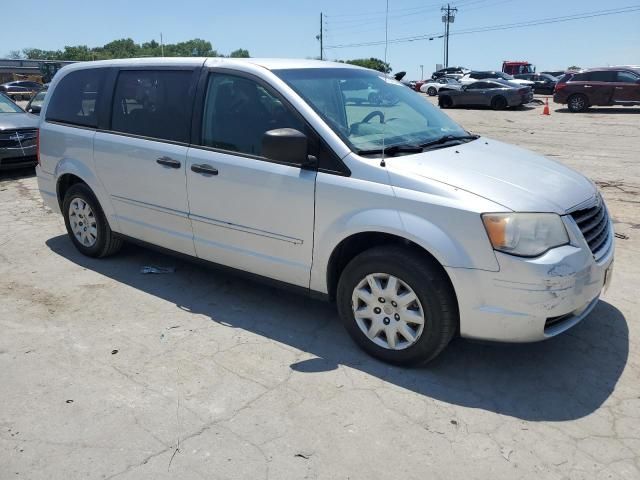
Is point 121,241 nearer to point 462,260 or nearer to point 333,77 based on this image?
point 333,77

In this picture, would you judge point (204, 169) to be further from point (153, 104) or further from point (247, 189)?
point (153, 104)

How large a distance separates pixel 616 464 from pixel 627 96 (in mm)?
22643

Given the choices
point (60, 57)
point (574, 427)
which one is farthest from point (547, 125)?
point (60, 57)

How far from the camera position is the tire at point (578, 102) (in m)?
22.4

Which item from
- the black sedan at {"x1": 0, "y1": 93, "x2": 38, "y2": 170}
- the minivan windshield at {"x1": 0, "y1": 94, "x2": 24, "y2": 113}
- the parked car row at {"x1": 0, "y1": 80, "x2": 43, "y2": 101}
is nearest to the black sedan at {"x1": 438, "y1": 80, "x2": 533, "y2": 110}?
the minivan windshield at {"x1": 0, "y1": 94, "x2": 24, "y2": 113}

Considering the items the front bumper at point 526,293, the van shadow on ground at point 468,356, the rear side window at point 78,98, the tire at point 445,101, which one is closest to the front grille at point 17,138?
the rear side window at point 78,98

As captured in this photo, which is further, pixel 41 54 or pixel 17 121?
pixel 41 54

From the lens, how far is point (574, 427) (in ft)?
9.56

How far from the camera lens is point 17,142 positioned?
9.73m

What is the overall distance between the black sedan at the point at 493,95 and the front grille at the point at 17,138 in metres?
19.7

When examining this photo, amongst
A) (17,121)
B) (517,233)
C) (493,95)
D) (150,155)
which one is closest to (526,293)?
(517,233)

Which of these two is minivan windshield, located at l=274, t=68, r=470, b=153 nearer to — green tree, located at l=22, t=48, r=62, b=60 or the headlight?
the headlight

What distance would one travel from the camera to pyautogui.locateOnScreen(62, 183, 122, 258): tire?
5.21 meters

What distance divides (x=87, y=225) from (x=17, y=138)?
5.56 meters
